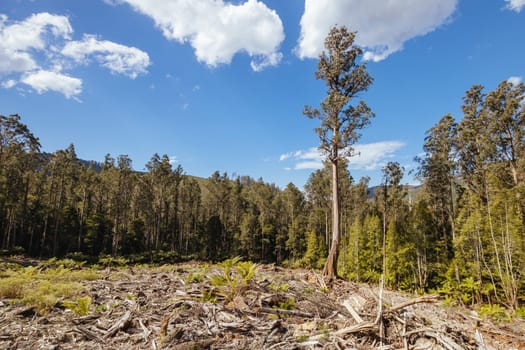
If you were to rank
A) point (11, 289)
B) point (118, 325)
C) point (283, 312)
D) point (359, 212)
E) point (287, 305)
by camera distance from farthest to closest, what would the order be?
point (359, 212), point (11, 289), point (287, 305), point (283, 312), point (118, 325)

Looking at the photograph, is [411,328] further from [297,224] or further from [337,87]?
[297,224]

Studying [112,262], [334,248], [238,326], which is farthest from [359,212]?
[238,326]

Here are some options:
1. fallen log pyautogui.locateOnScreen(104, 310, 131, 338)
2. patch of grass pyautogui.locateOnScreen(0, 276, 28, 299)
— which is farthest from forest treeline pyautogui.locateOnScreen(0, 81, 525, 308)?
patch of grass pyautogui.locateOnScreen(0, 276, 28, 299)

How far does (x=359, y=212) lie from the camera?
108 ft

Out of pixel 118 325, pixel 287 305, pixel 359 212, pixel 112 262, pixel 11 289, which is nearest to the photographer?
pixel 118 325

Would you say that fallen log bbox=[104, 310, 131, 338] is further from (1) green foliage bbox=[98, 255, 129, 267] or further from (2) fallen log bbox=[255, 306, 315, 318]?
(1) green foliage bbox=[98, 255, 129, 267]

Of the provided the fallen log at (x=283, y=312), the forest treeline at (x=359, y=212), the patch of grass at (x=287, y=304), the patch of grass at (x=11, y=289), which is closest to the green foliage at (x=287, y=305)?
the patch of grass at (x=287, y=304)

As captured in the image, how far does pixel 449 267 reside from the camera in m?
20.4

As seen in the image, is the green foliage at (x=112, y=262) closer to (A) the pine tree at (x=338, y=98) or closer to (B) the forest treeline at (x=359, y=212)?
(B) the forest treeline at (x=359, y=212)

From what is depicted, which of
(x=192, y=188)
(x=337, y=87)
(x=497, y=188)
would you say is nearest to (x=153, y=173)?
(x=192, y=188)

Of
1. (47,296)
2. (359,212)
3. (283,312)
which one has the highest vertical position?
(359,212)

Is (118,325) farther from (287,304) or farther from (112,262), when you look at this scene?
(112,262)

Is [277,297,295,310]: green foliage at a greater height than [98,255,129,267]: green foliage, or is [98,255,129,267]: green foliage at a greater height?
[277,297,295,310]: green foliage

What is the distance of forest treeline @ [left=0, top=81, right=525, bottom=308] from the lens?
653 inches
